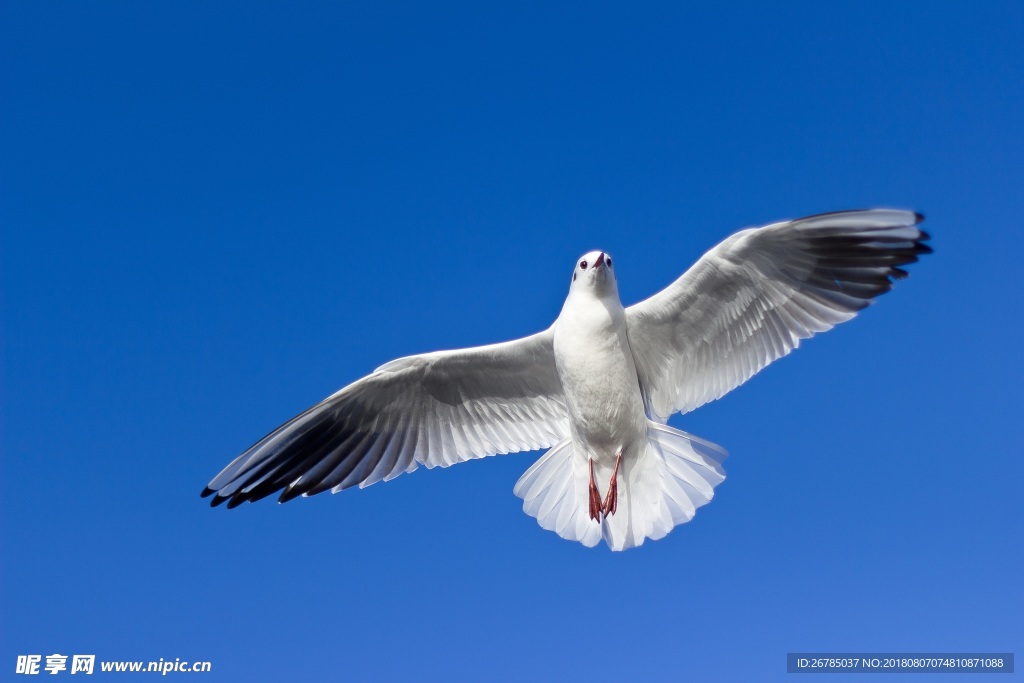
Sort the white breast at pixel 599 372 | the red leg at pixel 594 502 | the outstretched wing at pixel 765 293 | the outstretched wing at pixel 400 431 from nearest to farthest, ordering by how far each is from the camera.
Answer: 1. the outstretched wing at pixel 765 293
2. the white breast at pixel 599 372
3. the red leg at pixel 594 502
4. the outstretched wing at pixel 400 431

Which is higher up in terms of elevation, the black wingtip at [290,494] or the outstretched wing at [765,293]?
the outstretched wing at [765,293]

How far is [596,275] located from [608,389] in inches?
27.7

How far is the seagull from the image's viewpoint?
724 centimetres

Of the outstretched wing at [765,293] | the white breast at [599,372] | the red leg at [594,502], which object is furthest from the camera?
the red leg at [594,502]

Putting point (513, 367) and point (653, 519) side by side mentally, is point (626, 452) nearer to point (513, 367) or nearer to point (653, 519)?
point (653, 519)

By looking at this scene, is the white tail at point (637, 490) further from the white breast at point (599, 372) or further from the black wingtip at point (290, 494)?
the black wingtip at point (290, 494)

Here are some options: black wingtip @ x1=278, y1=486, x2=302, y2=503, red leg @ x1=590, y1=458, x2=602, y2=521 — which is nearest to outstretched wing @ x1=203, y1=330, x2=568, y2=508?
black wingtip @ x1=278, y1=486, x2=302, y2=503

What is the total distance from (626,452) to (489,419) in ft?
3.57

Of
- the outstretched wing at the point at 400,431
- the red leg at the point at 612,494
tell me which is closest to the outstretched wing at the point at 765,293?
the red leg at the point at 612,494

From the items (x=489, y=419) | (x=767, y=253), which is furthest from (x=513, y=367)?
(x=767, y=253)

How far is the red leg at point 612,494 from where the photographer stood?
25.2 ft

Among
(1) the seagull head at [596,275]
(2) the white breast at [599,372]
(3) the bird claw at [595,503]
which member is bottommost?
(3) the bird claw at [595,503]

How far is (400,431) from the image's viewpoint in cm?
831

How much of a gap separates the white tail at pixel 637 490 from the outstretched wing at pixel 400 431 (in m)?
0.48
